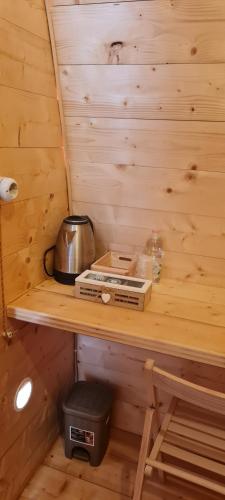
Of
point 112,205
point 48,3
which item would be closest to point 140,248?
point 112,205

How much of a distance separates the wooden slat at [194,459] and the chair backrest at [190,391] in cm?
33

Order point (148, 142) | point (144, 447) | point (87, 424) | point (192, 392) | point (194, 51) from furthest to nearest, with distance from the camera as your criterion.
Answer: point (87, 424) → point (148, 142) → point (144, 447) → point (194, 51) → point (192, 392)

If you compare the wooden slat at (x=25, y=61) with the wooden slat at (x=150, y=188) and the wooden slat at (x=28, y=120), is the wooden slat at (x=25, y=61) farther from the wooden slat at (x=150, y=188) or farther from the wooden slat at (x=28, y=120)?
the wooden slat at (x=150, y=188)

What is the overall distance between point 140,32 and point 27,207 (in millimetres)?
675

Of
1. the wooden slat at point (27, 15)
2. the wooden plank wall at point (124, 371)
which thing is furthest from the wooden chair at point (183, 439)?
the wooden slat at point (27, 15)

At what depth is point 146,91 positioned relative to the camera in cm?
121

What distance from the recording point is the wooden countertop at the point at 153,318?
1.07 meters

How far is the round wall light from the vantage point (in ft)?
4.43

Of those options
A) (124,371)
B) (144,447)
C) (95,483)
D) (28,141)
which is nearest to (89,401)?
(124,371)

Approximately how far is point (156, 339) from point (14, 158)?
0.73 metres

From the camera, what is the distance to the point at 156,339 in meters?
1.08

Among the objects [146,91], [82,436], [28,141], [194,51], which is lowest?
[82,436]

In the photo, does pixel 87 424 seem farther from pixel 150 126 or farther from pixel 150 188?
pixel 150 126

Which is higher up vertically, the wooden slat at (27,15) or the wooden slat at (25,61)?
the wooden slat at (27,15)
